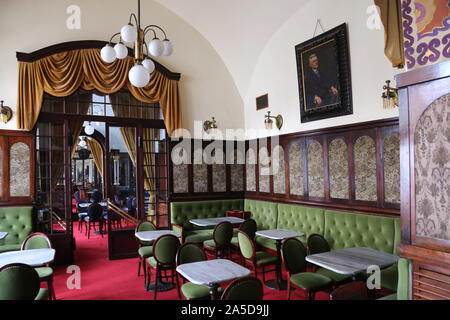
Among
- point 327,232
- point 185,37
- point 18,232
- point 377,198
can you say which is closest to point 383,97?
point 377,198

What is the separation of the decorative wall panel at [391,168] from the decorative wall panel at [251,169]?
3.30 metres

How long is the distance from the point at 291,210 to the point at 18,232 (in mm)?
5050

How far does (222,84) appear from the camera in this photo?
7.78m

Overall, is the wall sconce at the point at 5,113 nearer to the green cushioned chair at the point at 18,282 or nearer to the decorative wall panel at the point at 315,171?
the green cushioned chair at the point at 18,282

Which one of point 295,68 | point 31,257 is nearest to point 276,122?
point 295,68

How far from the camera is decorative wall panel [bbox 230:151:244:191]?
303 inches

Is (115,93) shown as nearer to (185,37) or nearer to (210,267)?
(185,37)

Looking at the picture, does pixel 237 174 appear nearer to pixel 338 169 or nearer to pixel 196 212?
pixel 196 212

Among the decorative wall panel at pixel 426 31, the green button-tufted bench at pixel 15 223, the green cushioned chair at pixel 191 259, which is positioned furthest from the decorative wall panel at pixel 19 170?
the decorative wall panel at pixel 426 31

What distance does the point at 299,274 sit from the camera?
152 inches

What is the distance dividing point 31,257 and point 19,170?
2653mm

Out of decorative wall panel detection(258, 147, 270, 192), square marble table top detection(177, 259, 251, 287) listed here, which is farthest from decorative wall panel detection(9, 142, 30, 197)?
decorative wall panel detection(258, 147, 270, 192)

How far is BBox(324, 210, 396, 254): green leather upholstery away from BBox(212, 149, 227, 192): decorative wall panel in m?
2.85

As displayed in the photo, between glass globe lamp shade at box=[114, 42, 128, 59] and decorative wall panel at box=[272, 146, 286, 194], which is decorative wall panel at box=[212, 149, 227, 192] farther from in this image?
glass globe lamp shade at box=[114, 42, 128, 59]
